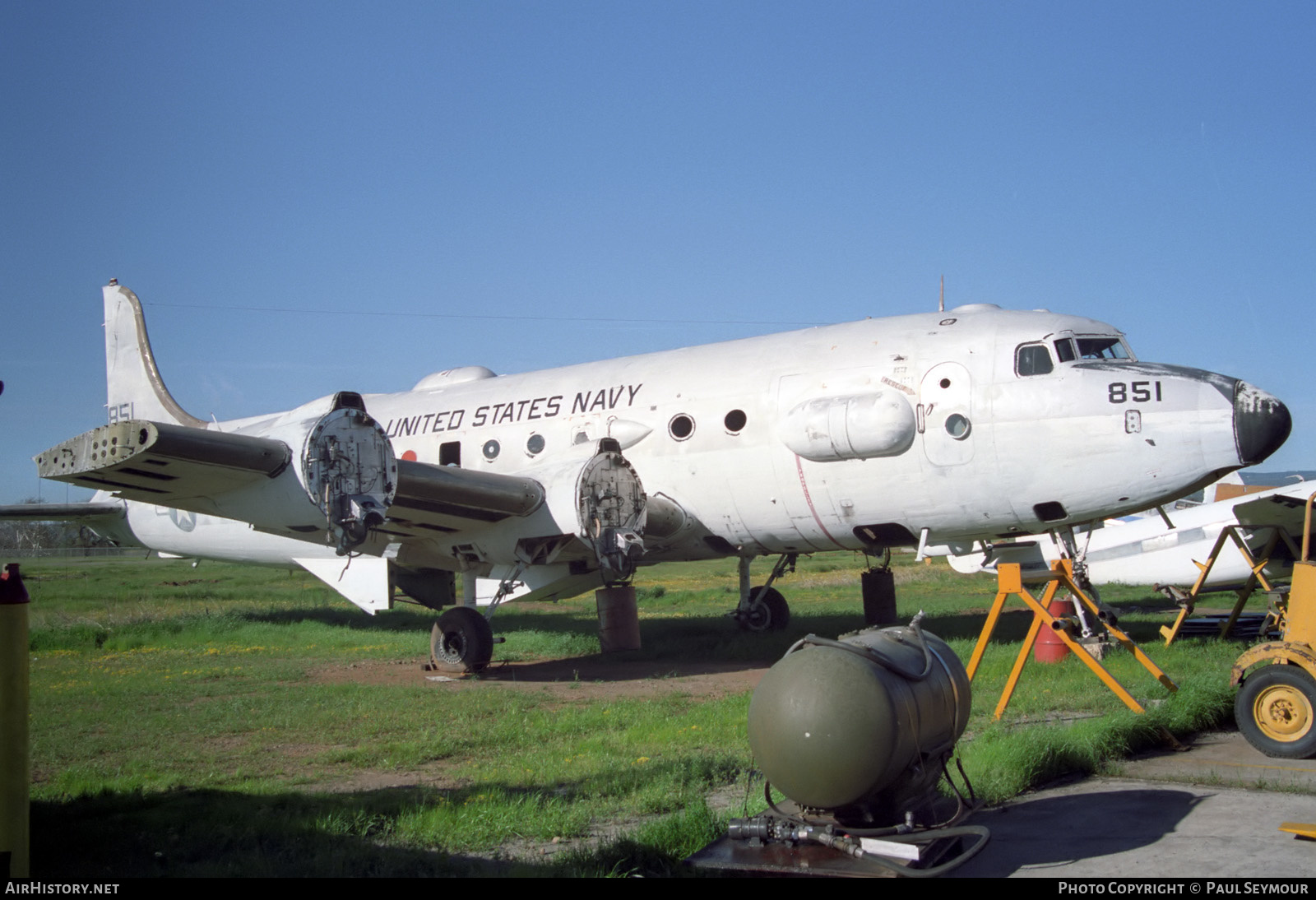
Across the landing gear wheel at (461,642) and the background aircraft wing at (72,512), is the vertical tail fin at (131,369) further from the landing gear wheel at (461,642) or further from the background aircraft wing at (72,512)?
the landing gear wheel at (461,642)

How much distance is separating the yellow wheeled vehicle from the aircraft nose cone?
3.12m

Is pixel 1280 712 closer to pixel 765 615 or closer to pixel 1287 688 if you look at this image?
pixel 1287 688

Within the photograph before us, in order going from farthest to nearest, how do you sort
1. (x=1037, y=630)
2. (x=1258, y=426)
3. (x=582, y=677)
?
(x=582, y=677), (x=1258, y=426), (x=1037, y=630)

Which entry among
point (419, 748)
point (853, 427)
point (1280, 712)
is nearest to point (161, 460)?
point (419, 748)

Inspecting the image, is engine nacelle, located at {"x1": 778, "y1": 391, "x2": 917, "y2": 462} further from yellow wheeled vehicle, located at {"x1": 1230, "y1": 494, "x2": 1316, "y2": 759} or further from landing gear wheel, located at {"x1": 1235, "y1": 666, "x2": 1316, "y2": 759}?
landing gear wheel, located at {"x1": 1235, "y1": 666, "x2": 1316, "y2": 759}

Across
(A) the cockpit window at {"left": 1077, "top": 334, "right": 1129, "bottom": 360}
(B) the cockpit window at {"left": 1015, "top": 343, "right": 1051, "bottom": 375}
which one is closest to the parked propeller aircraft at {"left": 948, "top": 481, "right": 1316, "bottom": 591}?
(A) the cockpit window at {"left": 1077, "top": 334, "right": 1129, "bottom": 360}

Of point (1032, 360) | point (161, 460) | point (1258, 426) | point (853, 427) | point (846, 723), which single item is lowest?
point (846, 723)

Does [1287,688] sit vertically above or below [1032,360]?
below

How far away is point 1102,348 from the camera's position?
1215 cm

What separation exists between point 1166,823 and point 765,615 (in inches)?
432

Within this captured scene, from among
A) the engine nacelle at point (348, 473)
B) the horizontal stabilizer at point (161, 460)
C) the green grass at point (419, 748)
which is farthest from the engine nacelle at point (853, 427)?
the horizontal stabilizer at point (161, 460)

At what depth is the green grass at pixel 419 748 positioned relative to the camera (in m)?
5.78

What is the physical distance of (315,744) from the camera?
916cm

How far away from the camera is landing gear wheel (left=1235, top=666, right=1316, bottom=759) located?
7430 mm
